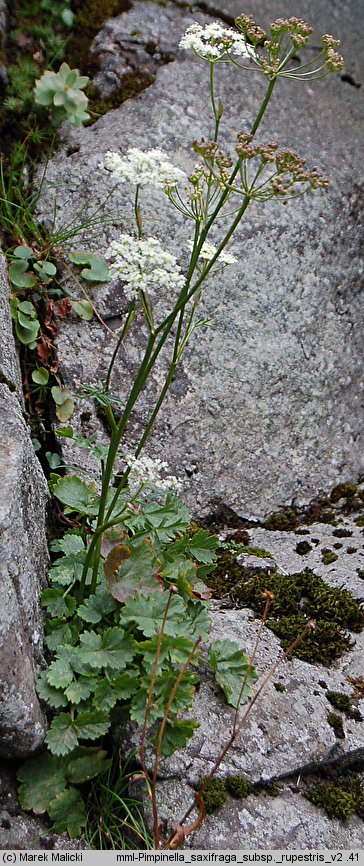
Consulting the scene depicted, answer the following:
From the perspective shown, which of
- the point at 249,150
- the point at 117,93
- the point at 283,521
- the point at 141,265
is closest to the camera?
the point at 249,150

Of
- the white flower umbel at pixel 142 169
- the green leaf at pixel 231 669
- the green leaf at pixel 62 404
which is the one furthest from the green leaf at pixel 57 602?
the white flower umbel at pixel 142 169

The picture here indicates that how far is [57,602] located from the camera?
106 inches

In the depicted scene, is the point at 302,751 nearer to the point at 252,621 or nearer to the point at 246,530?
the point at 252,621

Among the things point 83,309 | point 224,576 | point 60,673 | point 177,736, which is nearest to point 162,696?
point 177,736

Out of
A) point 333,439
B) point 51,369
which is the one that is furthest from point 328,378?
point 51,369

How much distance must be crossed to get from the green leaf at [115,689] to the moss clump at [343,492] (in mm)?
1794

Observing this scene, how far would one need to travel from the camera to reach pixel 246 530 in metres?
3.71

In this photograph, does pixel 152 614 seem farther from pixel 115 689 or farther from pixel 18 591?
pixel 18 591

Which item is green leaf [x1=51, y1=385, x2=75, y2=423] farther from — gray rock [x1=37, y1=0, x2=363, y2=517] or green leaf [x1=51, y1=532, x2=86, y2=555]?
green leaf [x1=51, y1=532, x2=86, y2=555]

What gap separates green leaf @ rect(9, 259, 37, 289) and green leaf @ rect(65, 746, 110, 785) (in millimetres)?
2201

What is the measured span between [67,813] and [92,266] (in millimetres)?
2538

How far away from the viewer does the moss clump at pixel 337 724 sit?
288 centimetres

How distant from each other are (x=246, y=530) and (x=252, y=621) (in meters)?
0.62

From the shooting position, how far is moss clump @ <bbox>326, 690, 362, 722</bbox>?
9.67ft
